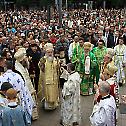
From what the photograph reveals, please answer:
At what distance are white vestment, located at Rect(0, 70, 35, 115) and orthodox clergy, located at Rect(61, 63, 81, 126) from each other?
0.80m

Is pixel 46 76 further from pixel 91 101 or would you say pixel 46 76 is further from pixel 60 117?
pixel 91 101

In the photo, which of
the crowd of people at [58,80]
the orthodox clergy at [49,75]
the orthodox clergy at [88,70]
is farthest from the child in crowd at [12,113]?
the orthodox clergy at [88,70]

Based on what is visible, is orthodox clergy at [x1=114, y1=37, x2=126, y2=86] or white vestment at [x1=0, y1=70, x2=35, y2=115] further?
orthodox clergy at [x1=114, y1=37, x2=126, y2=86]

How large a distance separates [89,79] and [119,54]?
1417 mm

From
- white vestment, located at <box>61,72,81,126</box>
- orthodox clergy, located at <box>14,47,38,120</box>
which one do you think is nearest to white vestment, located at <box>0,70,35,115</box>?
orthodox clergy, located at <box>14,47,38,120</box>

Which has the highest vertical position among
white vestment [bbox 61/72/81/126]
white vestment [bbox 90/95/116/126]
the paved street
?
white vestment [bbox 90/95/116/126]

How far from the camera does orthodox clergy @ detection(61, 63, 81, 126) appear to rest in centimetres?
798

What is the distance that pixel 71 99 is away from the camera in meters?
8.22

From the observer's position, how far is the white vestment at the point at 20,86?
7.28 m

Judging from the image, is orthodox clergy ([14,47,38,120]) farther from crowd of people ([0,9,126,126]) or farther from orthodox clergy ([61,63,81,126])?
orthodox clergy ([61,63,81,126])

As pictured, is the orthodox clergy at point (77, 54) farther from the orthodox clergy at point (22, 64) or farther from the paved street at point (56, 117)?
the orthodox clergy at point (22, 64)

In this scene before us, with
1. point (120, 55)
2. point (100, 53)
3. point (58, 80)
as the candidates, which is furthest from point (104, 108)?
point (120, 55)

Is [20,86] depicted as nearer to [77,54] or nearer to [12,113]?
[12,113]

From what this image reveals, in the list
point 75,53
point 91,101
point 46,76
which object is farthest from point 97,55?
point 46,76
